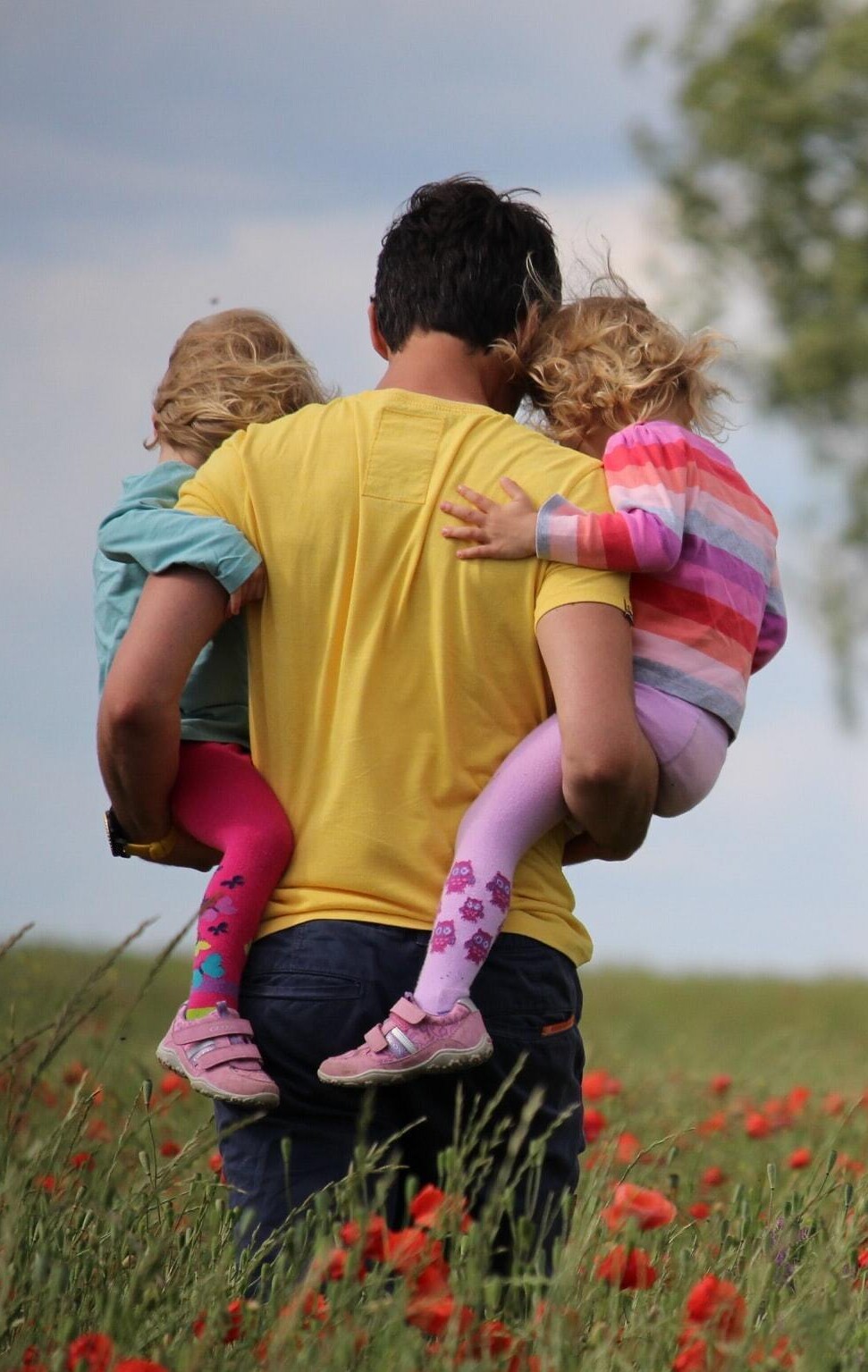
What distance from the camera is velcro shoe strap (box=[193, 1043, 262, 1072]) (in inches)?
98.1

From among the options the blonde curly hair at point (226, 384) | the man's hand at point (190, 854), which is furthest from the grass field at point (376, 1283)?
the blonde curly hair at point (226, 384)

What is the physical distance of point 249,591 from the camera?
2.54 meters

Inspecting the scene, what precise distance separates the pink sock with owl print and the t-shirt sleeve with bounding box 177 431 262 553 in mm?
550

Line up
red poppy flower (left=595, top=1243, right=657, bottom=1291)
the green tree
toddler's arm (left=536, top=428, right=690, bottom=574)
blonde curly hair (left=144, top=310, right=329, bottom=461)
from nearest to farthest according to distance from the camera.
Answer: red poppy flower (left=595, top=1243, right=657, bottom=1291) → toddler's arm (left=536, top=428, right=690, bottom=574) → blonde curly hair (left=144, top=310, right=329, bottom=461) → the green tree

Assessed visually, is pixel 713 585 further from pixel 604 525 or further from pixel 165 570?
pixel 165 570

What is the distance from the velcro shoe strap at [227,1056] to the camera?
8.18 feet

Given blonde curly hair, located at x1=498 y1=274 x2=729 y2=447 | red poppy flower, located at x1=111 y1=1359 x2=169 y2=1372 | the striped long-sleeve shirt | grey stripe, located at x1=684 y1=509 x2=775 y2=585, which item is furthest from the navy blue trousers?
blonde curly hair, located at x1=498 y1=274 x2=729 y2=447

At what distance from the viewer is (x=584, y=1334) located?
2.30m

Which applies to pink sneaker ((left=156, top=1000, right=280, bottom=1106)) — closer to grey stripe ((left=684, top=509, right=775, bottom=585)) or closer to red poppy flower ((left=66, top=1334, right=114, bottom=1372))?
red poppy flower ((left=66, top=1334, right=114, bottom=1372))

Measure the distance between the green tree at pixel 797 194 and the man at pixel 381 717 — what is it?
44.1 feet

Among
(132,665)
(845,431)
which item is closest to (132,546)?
(132,665)

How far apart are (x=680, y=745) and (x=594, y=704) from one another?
296 mm

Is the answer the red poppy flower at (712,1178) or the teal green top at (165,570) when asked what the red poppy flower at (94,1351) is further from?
the red poppy flower at (712,1178)

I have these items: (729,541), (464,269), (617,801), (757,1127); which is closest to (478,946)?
(617,801)
